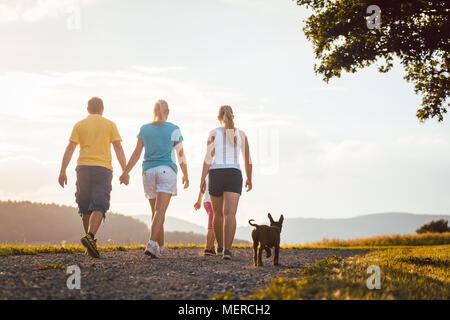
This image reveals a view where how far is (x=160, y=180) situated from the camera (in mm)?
8562

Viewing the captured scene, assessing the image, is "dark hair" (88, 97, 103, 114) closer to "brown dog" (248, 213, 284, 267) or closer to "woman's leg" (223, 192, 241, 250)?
"woman's leg" (223, 192, 241, 250)

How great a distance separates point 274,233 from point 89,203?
378 cm

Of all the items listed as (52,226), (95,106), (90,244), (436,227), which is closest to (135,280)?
(90,244)

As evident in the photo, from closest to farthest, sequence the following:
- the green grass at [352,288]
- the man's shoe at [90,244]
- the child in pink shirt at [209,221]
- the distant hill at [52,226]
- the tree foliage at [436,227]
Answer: the green grass at [352,288]
the man's shoe at [90,244]
the child in pink shirt at [209,221]
the distant hill at [52,226]
the tree foliage at [436,227]

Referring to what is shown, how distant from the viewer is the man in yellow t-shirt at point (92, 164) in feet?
28.3

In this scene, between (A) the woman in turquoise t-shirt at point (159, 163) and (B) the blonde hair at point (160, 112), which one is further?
(B) the blonde hair at point (160, 112)

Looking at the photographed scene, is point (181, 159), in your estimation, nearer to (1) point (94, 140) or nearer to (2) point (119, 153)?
(2) point (119, 153)

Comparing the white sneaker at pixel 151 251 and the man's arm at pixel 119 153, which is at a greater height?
the man's arm at pixel 119 153

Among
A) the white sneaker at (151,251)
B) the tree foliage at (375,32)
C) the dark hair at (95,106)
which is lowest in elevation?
the white sneaker at (151,251)

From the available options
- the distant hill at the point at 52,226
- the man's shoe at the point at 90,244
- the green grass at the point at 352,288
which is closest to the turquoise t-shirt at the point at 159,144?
the man's shoe at the point at 90,244

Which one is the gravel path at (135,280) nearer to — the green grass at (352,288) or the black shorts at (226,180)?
the green grass at (352,288)

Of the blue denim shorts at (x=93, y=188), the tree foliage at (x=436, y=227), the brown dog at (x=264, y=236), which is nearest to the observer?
the brown dog at (x=264, y=236)

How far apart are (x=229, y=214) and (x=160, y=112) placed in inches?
98.6
